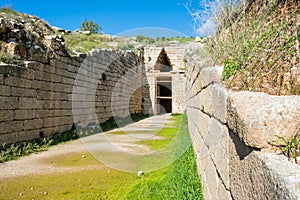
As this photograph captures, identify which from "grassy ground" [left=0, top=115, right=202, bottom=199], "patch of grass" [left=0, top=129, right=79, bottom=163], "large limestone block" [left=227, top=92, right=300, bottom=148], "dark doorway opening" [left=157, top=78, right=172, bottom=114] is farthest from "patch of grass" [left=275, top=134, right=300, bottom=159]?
"dark doorway opening" [left=157, top=78, right=172, bottom=114]

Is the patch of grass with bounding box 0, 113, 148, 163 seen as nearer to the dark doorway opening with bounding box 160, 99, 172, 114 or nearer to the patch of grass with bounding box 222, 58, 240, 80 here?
the patch of grass with bounding box 222, 58, 240, 80

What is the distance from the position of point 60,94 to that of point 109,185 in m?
5.02

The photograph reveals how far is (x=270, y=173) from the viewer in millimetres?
1012

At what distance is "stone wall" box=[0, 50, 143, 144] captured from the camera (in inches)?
250

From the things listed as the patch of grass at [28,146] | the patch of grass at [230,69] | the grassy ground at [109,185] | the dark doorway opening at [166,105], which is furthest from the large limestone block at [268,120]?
the dark doorway opening at [166,105]

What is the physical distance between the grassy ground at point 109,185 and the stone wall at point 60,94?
225 centimetres

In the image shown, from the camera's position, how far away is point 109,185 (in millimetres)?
4242

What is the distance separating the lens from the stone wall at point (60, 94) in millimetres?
6352

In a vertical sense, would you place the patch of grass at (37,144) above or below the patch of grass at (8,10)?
below

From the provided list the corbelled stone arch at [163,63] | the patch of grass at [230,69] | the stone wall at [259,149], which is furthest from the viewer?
the corbelled stone arch at [163,63]

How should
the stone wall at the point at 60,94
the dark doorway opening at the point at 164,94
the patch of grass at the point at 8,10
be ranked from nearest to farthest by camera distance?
the stone wall at the point at 60,94 < the patch of grass at the point at 8,10 < the dark doorway opening at the point at 164,94

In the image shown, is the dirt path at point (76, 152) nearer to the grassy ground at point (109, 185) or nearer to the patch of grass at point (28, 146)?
the patch of grass at point (28, 146)

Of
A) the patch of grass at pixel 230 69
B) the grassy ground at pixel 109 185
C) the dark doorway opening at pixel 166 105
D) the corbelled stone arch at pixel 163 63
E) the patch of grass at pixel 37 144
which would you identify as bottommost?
the grassy ground at pixel 109 185

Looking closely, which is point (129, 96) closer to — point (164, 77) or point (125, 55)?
point (125, 55)
